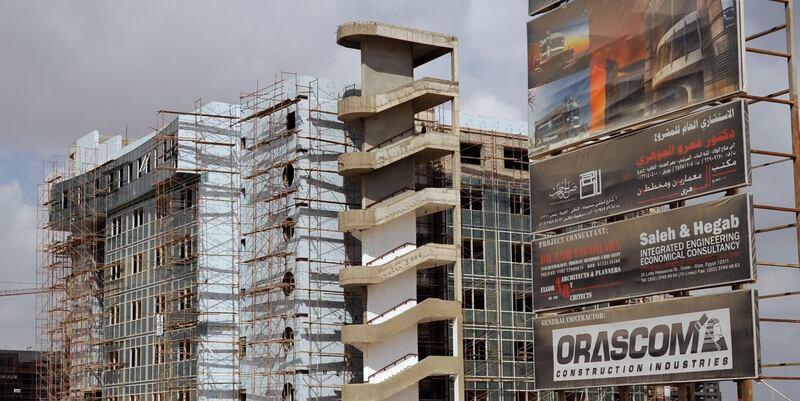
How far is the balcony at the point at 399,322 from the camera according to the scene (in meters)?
58.3

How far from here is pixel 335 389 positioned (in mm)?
61094

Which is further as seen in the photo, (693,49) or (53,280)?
(53,280)

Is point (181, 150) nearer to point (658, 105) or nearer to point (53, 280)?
point (53, 280)

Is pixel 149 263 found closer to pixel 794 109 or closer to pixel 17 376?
pixel 17 376

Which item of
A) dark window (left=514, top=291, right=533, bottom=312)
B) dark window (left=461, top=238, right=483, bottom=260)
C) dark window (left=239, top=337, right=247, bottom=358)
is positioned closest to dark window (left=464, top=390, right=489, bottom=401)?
dark window (left=514, top=291, right=533, bottom=312)

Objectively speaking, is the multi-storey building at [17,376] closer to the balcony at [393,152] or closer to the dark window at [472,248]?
the dark window at [472,248]

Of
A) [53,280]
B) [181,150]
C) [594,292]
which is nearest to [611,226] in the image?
[594,292]

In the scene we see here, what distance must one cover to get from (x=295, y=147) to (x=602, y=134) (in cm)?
2148

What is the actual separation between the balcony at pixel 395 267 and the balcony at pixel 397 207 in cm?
190

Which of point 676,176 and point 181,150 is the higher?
point 181,150

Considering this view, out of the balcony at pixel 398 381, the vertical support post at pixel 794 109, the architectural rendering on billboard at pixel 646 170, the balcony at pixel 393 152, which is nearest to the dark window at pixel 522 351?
the balcony at pixel 398 381

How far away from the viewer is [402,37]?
62188 millimetres

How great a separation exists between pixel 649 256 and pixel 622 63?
7043 millimetres

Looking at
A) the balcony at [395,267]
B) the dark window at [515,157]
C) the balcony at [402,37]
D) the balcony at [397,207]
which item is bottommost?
the balcony at [395,267]
